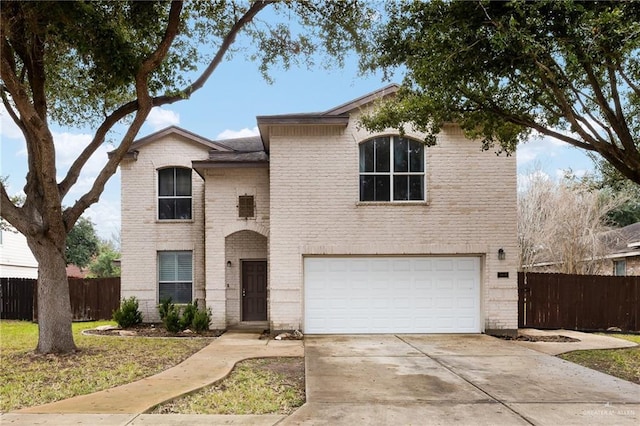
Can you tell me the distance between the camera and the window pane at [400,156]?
1320cm

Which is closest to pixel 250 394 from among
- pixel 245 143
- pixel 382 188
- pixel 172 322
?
pixel 172 322

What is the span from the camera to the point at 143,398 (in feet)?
20.9

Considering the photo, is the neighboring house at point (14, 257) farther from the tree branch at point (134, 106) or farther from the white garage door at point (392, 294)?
the white garage door at point (392, 294)

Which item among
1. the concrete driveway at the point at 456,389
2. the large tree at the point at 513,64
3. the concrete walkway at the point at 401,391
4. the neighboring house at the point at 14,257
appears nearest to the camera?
the concrete walkway at the point at 401,391

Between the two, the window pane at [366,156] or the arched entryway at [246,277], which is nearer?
the window pane at [366,156]

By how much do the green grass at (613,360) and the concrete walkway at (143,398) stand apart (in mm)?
5529

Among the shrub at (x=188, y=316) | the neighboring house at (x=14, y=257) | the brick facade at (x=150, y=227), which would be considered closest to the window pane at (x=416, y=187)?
the brick facade at (x=150, y=227)

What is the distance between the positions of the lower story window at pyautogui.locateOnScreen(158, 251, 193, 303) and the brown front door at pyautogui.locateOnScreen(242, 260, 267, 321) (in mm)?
1750

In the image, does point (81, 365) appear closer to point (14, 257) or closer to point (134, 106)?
point (134, 106)

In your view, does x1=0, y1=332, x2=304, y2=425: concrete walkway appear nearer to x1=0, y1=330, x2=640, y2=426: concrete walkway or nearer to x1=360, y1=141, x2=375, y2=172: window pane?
x1=0, y1=330, x2=640, y2=426: concrete walkway

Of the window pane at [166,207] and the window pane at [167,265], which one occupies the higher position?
the window pane at [166,207]

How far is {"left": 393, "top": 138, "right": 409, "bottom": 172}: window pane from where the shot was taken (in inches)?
520

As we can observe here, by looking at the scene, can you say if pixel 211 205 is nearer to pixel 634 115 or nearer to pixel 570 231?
pixel 634 115

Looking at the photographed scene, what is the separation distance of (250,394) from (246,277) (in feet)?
27.9
